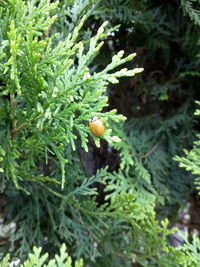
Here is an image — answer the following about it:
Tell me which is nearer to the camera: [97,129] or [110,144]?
[97,129]

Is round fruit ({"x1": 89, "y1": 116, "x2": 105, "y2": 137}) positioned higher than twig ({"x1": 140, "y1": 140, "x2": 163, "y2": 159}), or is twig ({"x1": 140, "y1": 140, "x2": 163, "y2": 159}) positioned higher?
round fruit ({"x1": 89, "y1": 116, "x2": 105, "y2": 137})

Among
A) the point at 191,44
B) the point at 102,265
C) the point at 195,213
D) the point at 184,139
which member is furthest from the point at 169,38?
the point at 102,265

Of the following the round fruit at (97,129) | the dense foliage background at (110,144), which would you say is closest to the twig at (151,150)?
the dense foliage background at (110,144)

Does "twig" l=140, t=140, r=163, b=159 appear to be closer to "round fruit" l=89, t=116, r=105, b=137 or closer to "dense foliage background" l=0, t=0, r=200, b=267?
"dense foliage background" l=0, t=0, r=200, b=267

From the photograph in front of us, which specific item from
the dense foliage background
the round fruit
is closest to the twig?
the dense foliage background

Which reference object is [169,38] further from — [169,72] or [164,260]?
[164,260]

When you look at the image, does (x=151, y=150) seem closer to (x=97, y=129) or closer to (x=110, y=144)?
(x=110, y=144)

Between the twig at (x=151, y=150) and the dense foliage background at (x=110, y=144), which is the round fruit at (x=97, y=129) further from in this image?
the twig at (x=151, y=150)

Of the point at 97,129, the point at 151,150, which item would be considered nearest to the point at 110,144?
the point at 151,150
